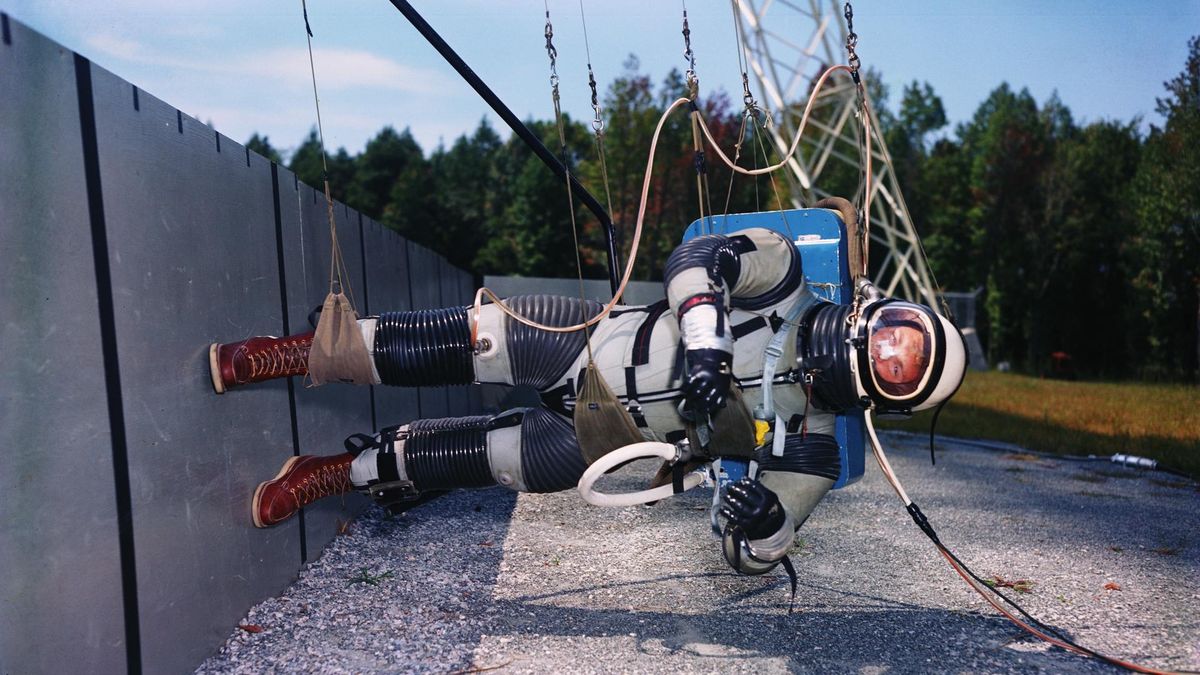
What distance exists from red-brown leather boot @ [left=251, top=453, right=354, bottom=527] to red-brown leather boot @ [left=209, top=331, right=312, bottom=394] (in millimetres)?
419

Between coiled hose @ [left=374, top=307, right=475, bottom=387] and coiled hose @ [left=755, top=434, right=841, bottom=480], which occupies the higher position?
coiled hose @ [left=374, top=307, right=475, bottom=387]

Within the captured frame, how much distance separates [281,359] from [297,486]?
532 millimetres

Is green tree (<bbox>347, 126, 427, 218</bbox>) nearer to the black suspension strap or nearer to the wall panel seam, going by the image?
the black suspension strap

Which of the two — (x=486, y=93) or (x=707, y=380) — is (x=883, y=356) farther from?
(x=486, y=93)

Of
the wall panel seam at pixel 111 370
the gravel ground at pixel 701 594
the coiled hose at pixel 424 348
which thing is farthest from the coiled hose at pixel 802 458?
the wall panel seam at pixel 111 370

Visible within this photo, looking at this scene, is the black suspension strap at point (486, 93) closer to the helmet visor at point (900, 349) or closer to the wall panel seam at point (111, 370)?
the helmet visor at point (900, 349)

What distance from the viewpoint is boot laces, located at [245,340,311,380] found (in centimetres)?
322

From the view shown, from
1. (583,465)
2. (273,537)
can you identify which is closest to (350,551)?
(273,537)

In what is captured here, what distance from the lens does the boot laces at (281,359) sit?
3223 mm

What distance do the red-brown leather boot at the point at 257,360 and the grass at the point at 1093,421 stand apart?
680 centimetres

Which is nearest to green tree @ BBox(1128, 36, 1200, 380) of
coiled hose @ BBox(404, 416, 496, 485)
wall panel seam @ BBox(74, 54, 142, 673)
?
coiled hose @ BBox(404, 416, 496, 485)

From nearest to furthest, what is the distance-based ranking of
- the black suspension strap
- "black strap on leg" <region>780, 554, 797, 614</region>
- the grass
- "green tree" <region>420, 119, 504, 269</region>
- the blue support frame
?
"black strap on leg" <region>780, 554, 797, 614</region> → the black suspension strap → the blue support frame → the grass → "green tree" <region>420, 119, 504, 269</region>

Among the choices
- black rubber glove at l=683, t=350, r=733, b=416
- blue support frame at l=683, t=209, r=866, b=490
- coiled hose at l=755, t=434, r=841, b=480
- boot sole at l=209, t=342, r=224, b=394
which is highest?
blue support frame at l=683, t=209, r=866, b=490

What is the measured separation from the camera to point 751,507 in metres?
2.85
